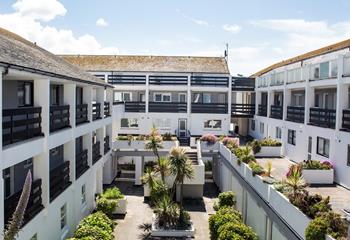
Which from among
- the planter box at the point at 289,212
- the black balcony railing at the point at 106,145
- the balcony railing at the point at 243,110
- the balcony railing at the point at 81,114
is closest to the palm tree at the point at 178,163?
the balcony railing at the point at 81,114

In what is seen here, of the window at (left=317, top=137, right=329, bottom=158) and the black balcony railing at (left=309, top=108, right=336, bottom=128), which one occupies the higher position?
the black balcony railing at (left=309, top=108, right=336, bottom=128)

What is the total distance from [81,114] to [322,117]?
50.1 feet

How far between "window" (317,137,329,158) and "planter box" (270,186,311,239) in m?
8.80

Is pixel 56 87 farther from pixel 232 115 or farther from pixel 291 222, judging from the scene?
pixel 232 115

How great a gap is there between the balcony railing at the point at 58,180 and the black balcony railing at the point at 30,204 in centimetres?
148

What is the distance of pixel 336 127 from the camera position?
880 inches

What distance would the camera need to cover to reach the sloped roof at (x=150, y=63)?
44.0 meters

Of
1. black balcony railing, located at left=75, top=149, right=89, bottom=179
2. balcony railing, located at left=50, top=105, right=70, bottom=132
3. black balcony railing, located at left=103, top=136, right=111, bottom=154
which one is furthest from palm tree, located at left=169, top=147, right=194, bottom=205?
black balcony railing, located at left=103, top=136, right=111, bottom=154

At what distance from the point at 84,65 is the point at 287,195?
114 feet

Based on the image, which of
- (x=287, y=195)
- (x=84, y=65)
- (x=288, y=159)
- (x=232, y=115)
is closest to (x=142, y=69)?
(x=84, y=65)

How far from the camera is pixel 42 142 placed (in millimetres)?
15023

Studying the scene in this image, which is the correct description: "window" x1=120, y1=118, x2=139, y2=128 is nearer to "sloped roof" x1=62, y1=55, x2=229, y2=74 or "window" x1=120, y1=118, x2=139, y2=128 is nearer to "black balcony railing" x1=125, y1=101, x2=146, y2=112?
"black balcony railing" x1=125, y1=101, x2=146, y2=112

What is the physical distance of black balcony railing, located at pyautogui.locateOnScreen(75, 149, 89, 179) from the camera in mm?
Result: 21344

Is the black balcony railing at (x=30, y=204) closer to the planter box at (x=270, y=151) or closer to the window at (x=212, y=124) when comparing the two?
the planter box at (x=270, y=151)
